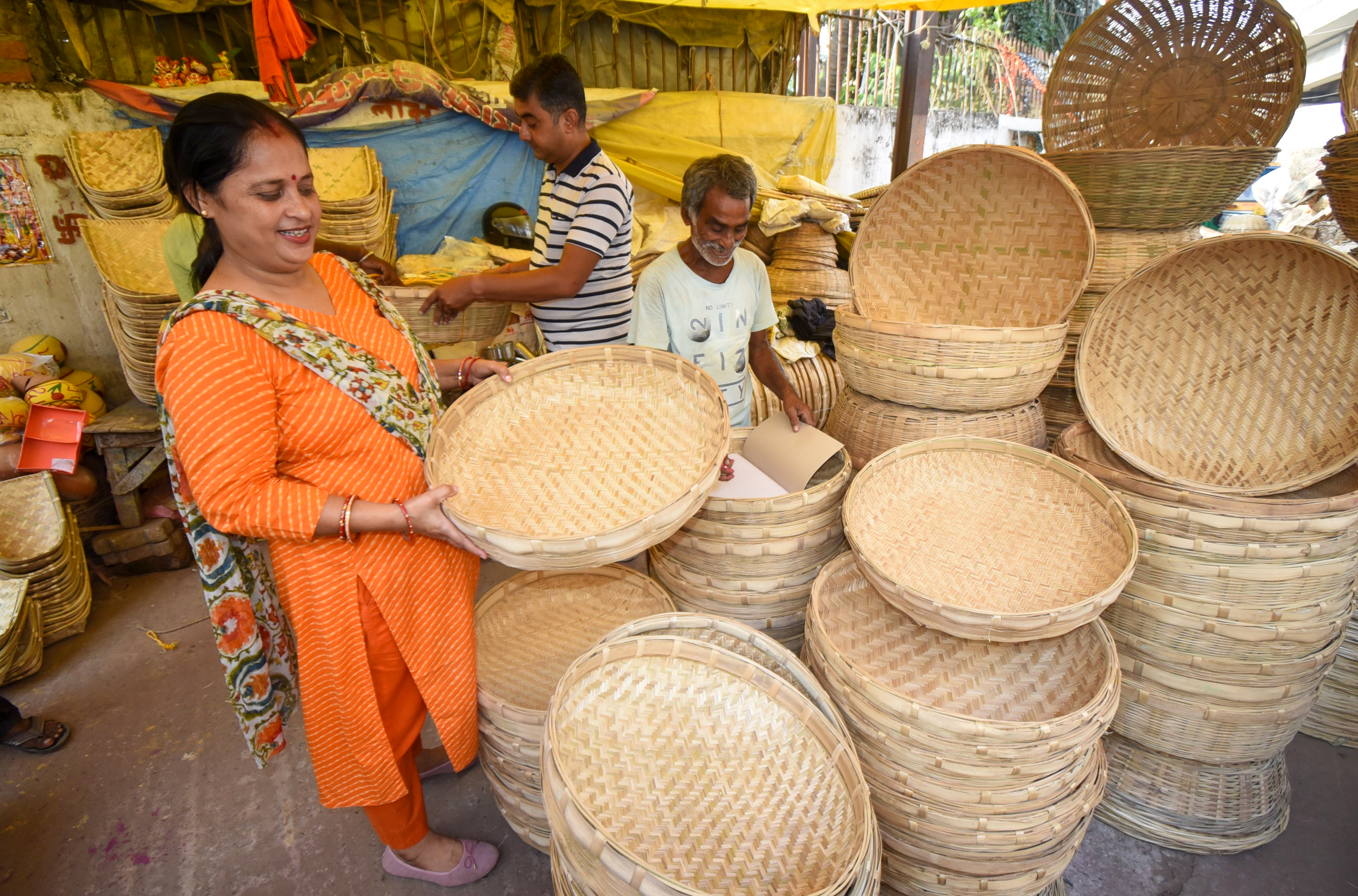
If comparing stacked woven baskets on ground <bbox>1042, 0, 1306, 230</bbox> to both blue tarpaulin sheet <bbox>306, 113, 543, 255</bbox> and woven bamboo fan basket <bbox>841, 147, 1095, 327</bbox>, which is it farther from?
blue tarpaulin sheet <bbox>306, 113, 543, 255</bbox>

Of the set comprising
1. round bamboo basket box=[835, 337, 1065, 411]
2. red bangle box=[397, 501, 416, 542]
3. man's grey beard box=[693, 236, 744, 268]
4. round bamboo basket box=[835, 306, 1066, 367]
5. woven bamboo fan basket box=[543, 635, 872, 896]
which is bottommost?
woven bamboo fan basket box=[543, 635, 872, 896]

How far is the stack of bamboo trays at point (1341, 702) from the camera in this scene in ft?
6.02

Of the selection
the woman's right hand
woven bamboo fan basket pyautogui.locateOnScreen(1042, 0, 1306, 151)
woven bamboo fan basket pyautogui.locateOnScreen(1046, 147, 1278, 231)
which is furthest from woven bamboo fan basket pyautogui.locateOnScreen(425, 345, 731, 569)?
woven bamboo fan basket pyautogui.locateOnScreen(1042, 0, 1306, 151)

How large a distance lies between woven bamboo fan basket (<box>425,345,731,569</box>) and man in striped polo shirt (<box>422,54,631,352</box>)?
362 millimetres

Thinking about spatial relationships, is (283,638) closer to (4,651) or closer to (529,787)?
(529,787)

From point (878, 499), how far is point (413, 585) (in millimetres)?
1024

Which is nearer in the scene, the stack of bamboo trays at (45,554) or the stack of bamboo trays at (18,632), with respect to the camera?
the stack of bamboo trays at (18,632)

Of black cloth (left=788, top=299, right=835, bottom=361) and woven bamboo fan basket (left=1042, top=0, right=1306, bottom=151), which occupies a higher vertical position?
woven bamboo fan basket (left=1042, top=0, right=1306, bottom=151)

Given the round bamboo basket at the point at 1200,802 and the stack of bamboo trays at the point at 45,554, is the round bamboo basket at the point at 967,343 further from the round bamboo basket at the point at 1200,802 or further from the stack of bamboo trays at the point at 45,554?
the stack of bamboo trays at the point at 45,554

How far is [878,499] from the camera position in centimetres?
151

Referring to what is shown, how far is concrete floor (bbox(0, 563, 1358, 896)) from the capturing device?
5.27 ft

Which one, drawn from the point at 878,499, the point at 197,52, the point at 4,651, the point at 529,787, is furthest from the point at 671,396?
the point at 197,52

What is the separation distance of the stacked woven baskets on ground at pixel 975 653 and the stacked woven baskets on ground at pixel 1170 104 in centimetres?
83

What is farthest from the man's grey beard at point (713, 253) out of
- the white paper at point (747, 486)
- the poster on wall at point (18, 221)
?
the poster on wall at point (18, 221)
